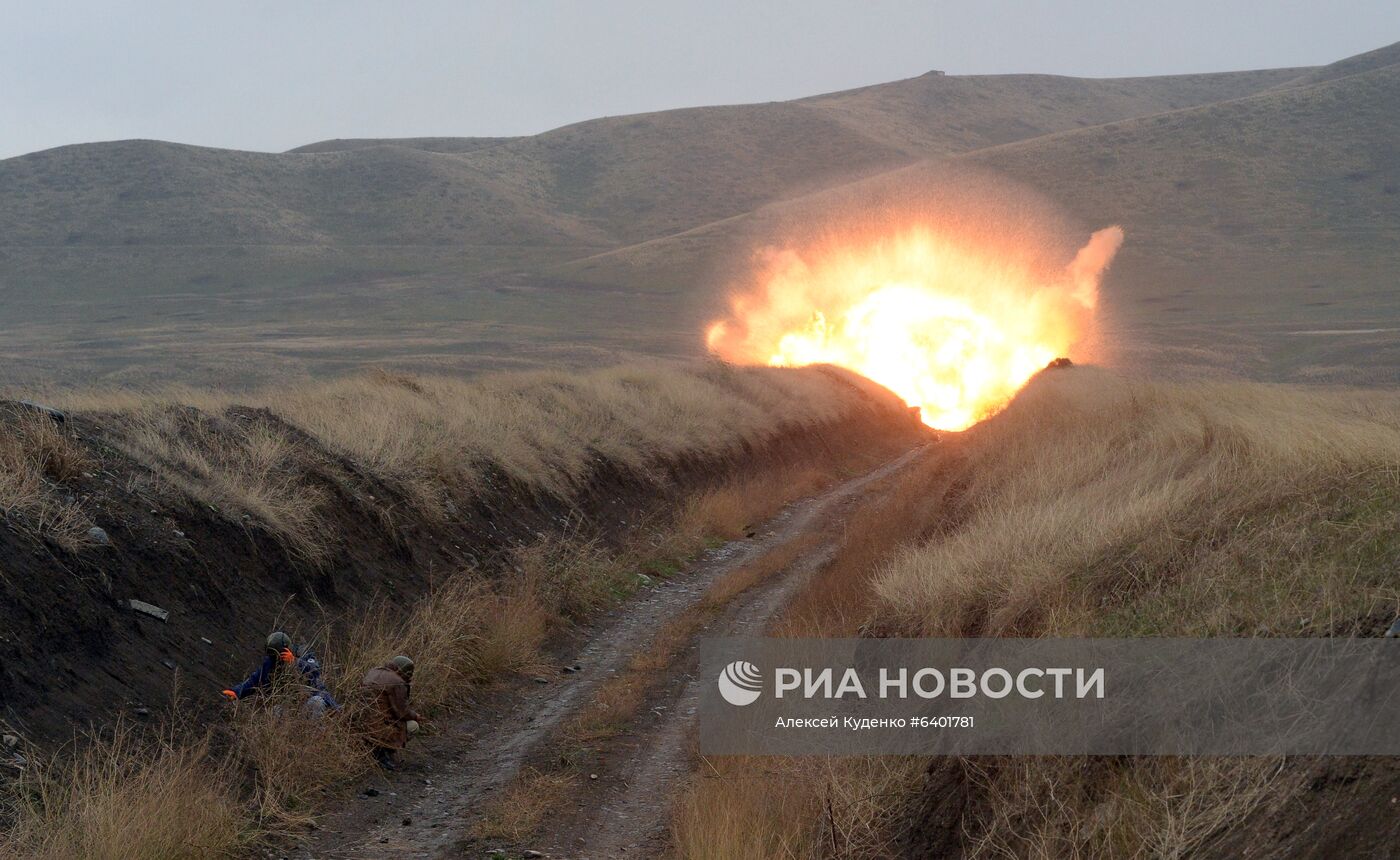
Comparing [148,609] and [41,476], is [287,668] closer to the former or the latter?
[148,609]

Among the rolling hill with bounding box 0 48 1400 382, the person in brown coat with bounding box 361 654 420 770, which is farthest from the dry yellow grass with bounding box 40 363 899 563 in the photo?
the rolling hill with bounding box 0 48 1400 382

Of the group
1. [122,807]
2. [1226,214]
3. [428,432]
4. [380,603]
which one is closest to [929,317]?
[428,432]

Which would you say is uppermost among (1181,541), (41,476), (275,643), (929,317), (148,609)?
(929,317)

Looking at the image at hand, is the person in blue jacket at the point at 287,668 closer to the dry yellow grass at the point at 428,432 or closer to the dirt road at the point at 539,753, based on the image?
the dirt road at the point at 539,753

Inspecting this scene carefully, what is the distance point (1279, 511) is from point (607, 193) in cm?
14999

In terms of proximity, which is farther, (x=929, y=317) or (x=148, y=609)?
(x=929, y=317)

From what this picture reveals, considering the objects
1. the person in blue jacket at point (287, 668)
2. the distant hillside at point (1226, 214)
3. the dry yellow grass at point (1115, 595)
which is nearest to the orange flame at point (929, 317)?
the distant hillside at point (1226, 214)

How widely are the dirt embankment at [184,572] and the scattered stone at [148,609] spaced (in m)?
0.03

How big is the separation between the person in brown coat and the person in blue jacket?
0.36 metres

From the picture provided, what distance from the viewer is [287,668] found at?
392 inches

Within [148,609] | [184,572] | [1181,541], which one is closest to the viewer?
[1181,541]

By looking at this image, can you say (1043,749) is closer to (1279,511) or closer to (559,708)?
(1279,511)
